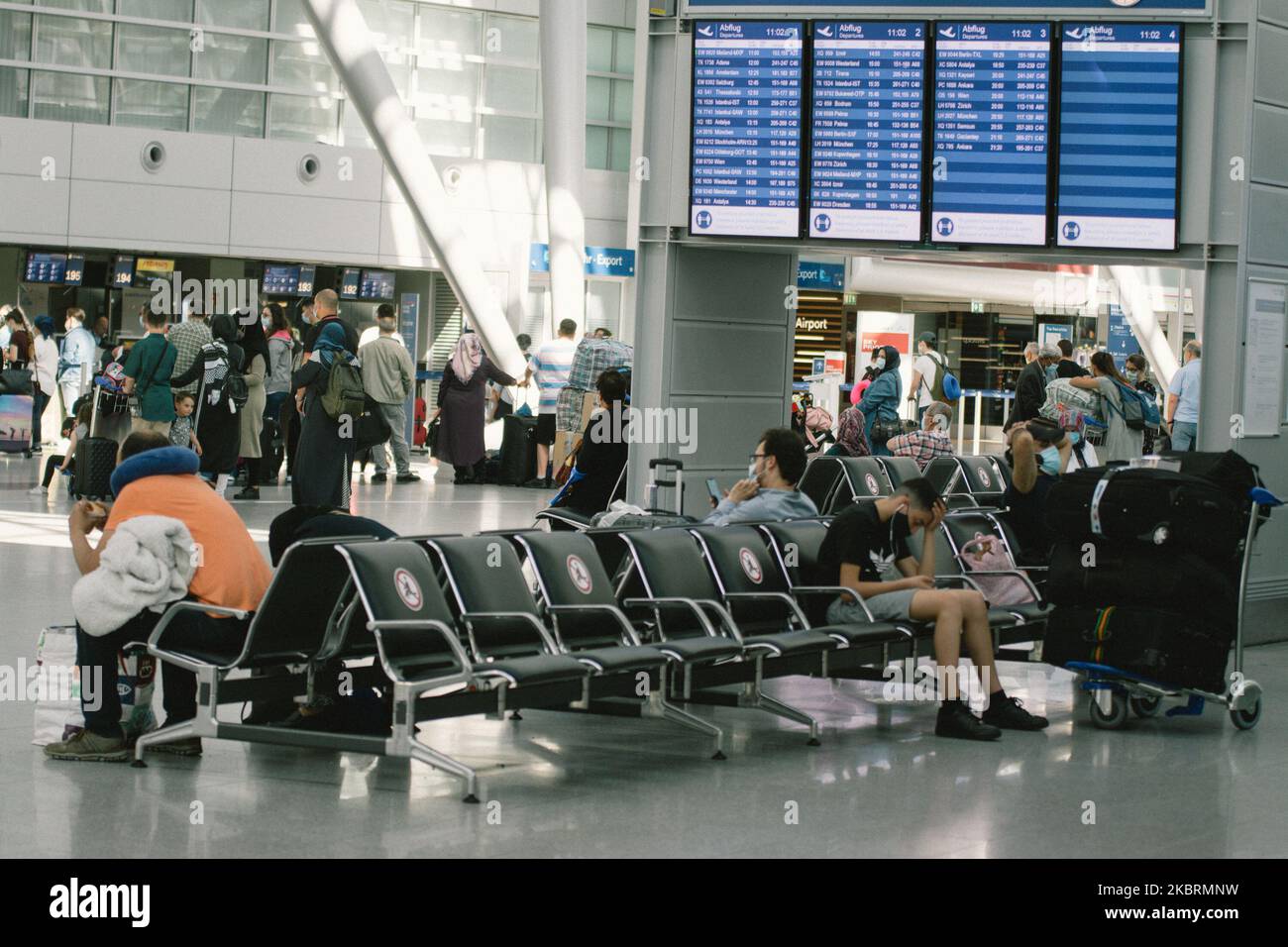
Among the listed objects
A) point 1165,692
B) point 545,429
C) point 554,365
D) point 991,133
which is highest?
point 991,133

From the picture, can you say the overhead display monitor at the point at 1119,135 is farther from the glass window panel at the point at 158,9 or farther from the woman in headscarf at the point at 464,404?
the glass window panel at the point at 158,9

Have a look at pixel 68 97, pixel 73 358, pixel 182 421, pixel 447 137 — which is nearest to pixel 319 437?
pixel 182 421

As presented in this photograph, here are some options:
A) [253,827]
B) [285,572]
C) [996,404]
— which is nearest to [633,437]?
[285,572]

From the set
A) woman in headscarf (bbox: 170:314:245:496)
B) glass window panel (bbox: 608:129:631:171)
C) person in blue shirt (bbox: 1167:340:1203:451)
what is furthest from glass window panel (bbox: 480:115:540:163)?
person in blue shirt (bbox: 1167:340:1203:451)

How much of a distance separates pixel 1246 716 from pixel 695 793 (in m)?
3.16

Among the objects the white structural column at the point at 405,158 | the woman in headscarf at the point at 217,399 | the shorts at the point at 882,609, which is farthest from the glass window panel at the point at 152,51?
the shorts at the point at 882,609

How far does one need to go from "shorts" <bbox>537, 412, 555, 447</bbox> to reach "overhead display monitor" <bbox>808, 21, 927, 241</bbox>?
429 inches

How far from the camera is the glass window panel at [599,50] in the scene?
32094mm

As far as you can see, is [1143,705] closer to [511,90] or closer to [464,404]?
[464,404]

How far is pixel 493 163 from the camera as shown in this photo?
100ft

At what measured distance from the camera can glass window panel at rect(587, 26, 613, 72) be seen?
3209cm

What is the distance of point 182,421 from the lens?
15852 millimetres

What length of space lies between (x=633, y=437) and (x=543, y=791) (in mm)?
5252
